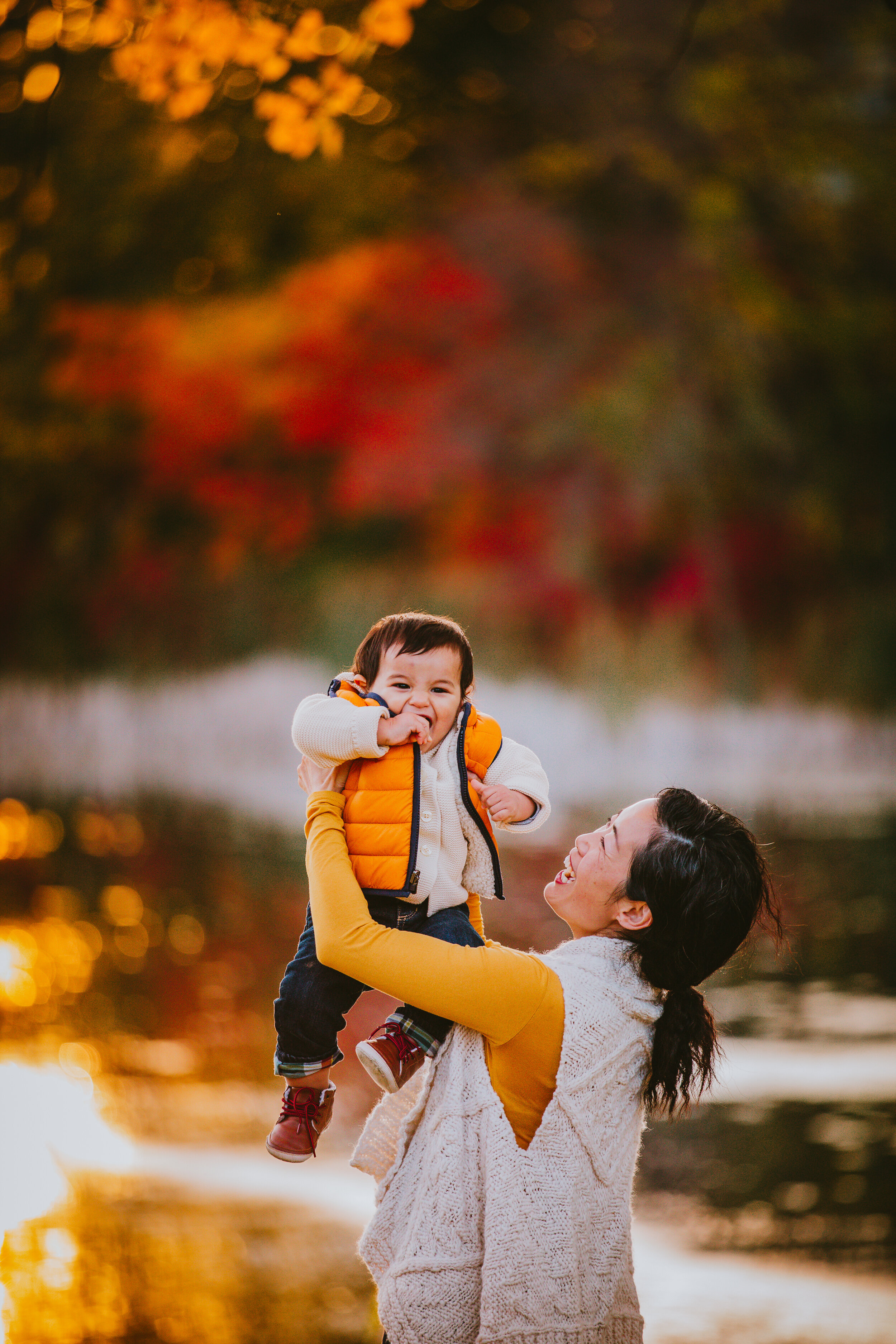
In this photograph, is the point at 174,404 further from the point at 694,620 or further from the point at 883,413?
the point at 883,413

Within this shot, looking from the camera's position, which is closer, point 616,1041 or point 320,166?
point 616,1041

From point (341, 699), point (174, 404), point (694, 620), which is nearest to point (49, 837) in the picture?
point (174, 404)

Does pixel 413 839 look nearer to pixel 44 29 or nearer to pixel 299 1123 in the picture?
pixel 299 1123

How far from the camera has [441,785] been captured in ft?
4.39

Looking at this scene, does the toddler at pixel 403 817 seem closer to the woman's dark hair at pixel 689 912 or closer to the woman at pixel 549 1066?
the woman at pixel 549 1066

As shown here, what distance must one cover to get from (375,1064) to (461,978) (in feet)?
0.48

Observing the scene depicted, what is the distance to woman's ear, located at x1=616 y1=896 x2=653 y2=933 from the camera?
4.34 feet

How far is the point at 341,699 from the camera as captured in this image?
51.4 inches

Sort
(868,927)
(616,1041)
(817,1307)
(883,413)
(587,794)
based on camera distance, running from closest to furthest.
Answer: (616,1041)
(817,1307)
(868,927)
(587,794)
(883,413)

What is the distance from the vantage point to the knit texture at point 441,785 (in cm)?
128

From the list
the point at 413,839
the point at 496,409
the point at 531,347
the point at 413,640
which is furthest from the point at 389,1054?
the point at 531,347

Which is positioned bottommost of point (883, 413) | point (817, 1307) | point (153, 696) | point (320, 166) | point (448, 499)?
point (817, 1307)

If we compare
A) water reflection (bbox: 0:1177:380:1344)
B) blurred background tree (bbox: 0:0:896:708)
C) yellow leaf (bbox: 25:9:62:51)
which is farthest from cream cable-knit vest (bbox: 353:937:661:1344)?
blurred background tree (bbox: 0:0:896:708)

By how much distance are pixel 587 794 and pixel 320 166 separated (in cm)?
430
